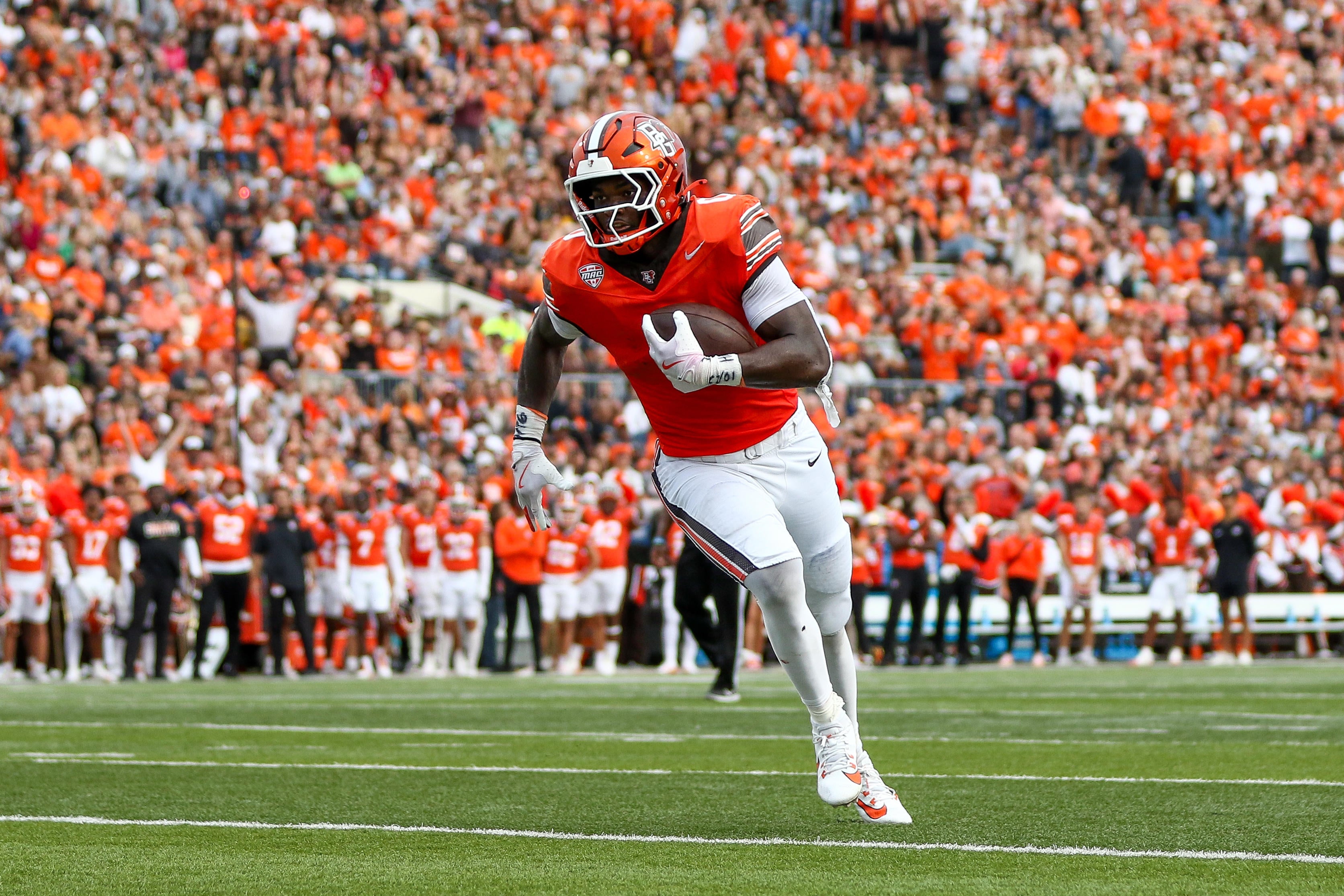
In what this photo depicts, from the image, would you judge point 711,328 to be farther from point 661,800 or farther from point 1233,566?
point 1233,566

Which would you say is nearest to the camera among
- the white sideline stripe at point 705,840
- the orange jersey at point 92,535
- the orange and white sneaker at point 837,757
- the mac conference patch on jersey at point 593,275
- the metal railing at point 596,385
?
the white sideline stripe at point 705,840

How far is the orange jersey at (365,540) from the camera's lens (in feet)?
56.0

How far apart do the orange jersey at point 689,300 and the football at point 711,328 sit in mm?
22

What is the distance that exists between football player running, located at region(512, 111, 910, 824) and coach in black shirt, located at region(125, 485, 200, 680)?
10.7 metres

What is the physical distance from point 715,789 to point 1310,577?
47.2 ft

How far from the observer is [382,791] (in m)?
6.36

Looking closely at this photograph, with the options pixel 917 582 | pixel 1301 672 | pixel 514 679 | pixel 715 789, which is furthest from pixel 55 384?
pixel 715 789

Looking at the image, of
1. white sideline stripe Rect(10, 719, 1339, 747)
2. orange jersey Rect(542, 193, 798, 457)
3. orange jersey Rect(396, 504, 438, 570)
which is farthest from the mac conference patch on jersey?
orange jersey Rect(396, 504, 438, 570)

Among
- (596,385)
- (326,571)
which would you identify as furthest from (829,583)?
(596,385)

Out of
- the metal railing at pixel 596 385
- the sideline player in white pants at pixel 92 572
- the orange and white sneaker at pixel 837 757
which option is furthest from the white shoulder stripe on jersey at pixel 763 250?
the metal railing at pixel 596 385

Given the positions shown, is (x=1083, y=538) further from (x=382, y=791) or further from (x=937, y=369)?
(x=382, y=791)

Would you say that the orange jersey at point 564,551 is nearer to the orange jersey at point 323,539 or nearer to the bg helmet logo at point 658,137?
the orange jersey at point 323,539

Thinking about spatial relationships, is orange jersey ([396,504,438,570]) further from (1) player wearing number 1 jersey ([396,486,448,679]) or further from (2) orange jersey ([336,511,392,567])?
(2) orange jersey ([336,511,392,567])

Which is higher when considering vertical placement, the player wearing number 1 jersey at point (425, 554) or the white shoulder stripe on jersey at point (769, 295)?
the white shoulder stripe on jersey at point (769, 295)
